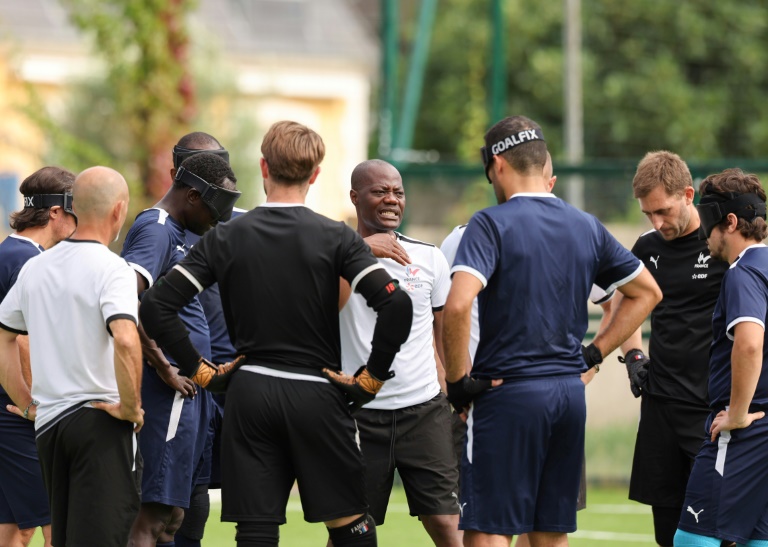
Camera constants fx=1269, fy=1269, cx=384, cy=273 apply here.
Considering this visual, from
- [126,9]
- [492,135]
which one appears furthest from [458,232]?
[126,9]

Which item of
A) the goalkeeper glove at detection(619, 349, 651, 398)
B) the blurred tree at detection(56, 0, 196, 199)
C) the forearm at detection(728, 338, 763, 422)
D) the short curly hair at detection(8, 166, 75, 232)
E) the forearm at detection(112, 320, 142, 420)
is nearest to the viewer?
the forearm at detection(112, 320, 142, 420)

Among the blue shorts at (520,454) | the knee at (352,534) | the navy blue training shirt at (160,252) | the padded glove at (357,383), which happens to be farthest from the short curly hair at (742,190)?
the navy blue training shirt at (160,252)

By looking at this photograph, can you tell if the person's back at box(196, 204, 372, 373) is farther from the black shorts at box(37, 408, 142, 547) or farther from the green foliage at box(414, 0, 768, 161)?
the green foliage at box(414, 0, 768, 161)

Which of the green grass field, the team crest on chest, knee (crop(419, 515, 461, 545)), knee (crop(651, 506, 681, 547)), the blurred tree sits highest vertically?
the blurred tree

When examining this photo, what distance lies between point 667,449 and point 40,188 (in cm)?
387

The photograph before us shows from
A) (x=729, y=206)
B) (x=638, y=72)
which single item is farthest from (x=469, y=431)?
(x=638, y=72)

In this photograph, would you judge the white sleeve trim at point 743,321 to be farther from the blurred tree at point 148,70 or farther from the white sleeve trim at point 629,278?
the blurred tree at point 148,70

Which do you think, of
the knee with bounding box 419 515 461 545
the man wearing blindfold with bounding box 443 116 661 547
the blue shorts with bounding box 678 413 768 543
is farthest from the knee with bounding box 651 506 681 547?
the man wearing blindfold with bounding box 443 116 661 547

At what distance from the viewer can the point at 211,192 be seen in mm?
6719

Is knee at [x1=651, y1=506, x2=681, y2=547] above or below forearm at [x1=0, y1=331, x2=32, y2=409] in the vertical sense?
below

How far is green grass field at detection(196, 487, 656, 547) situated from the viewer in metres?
9.91

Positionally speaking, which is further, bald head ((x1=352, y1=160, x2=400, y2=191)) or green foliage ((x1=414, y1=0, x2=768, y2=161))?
green foliage ((x1=414, y1=0, x2=768, y2=161))

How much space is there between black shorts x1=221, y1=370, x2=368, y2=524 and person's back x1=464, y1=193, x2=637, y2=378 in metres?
0.82

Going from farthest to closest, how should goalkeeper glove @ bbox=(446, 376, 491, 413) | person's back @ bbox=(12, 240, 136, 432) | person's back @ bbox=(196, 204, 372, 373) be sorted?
goalkeeper glove @ bbox=(446, 376, 491, 413) → person's back @ bbox=(12, 240, 136, 432) → person's back @ bbox=(196, 204, 372, 373)
